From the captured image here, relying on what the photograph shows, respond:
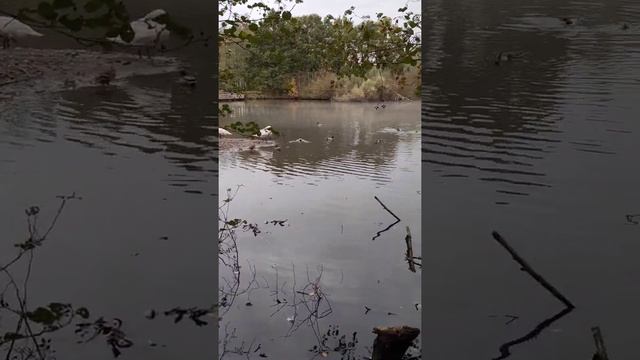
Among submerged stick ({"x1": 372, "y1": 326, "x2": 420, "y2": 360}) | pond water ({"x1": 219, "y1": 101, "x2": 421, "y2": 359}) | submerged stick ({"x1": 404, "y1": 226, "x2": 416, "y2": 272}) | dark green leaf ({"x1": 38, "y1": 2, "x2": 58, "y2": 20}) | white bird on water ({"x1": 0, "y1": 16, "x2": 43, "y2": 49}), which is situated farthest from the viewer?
submerged stick ({"x1": 404, "y1": 226, "x2": 416, "y2": 272})

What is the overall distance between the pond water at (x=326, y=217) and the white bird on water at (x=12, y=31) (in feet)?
1.96

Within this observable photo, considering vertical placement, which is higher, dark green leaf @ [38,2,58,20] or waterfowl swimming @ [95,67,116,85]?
dark green leaf @ [38,2,58,20]

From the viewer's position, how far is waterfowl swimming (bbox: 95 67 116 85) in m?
1.24

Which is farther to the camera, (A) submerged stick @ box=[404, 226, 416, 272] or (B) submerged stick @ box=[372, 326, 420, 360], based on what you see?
(A) submerged stick @ box=[404, 226, 416, 272]

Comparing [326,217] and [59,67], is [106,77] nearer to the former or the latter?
[59,67]

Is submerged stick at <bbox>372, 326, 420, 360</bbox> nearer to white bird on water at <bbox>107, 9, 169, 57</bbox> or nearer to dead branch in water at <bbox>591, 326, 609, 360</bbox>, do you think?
dead branch in water at <bbox>591, 326, 609, 360</bbox>

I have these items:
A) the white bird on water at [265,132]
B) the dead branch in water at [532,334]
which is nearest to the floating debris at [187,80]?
the white bird on water at [265,132]

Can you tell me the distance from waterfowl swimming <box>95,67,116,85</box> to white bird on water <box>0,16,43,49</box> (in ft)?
0.50

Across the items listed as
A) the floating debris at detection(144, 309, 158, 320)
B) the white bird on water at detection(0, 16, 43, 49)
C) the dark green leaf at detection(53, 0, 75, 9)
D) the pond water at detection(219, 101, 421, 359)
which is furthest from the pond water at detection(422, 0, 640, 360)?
the white bird on water at detection(0, 16, 43, 49)

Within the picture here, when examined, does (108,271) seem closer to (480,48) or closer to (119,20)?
(119,20)

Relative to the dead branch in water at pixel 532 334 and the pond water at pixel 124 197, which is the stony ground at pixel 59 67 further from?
the dead branch in water at pixel 532 334

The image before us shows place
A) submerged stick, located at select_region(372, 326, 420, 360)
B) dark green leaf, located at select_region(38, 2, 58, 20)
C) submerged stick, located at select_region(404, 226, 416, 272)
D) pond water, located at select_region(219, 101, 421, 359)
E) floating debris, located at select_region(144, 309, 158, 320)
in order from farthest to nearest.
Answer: submerged stick, located at select_region(404, 226, 416, 272)
pond water, located at select_region(219, 101, 421, 359)
submerged stick, located at select_region(372, 326, 420, 360)
floating debris, located at select_region(144, 309, 158, 320)
dark green leaf, located at select_region(38, 2, 58, 20)

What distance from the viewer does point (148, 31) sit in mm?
1240

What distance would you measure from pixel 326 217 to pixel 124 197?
87cm
